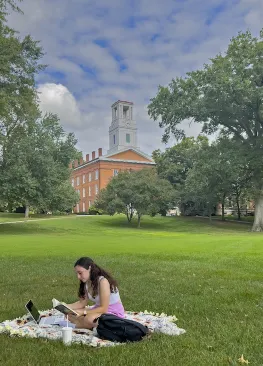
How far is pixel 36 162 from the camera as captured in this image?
34750 mm

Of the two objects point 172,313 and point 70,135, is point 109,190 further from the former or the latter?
point 172,313

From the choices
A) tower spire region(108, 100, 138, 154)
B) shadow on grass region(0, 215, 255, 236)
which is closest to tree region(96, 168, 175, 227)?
shadow on grass region(0, 215, 255, 236)

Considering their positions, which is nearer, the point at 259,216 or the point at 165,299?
the point at 165,299

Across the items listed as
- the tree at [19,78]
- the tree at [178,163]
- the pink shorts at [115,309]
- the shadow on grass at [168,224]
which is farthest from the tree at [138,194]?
the pink shorts at [115,309]

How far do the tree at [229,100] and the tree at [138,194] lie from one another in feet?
27.3

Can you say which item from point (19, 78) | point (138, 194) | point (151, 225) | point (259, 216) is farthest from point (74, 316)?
point (151, 225)

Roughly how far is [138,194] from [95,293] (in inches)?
1618

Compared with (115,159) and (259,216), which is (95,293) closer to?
(259,216)

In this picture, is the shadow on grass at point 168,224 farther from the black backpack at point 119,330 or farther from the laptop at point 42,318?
the black backpack at point 119,330

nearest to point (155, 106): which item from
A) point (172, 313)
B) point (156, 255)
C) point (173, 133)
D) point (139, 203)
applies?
point (173, 133)

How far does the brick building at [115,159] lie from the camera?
275 feet

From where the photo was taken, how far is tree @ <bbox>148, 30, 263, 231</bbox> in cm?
3512

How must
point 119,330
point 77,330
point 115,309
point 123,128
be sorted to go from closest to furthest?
point 119,330 < point 77,330 < point 115,309 < point 123,128

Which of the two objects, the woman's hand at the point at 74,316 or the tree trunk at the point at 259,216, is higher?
the tree trunk at the point at 259,216
